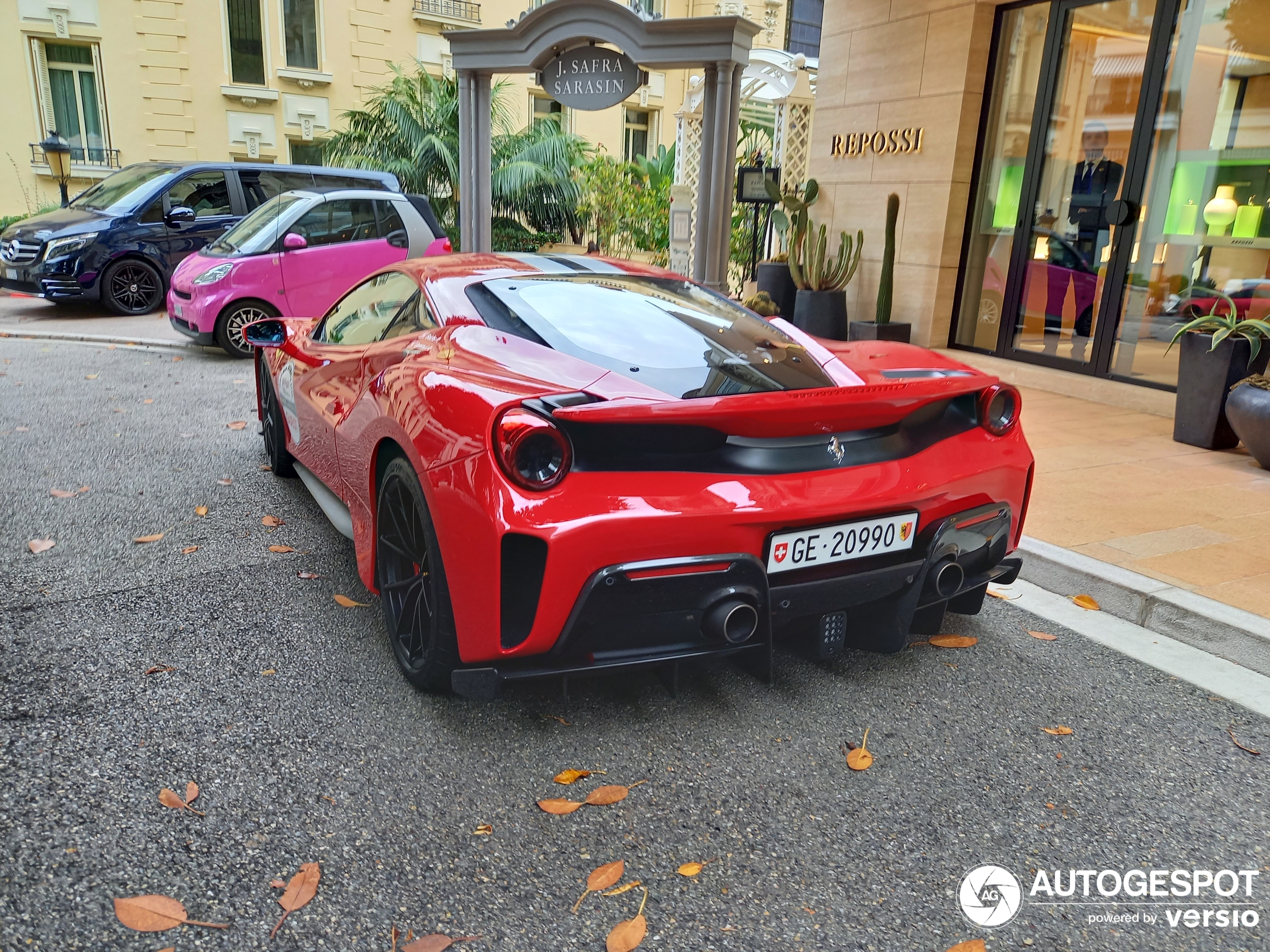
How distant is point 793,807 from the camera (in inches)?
93.8

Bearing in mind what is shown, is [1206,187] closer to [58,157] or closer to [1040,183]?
[1040,183]

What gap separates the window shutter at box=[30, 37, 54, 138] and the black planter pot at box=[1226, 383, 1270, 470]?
20.2m

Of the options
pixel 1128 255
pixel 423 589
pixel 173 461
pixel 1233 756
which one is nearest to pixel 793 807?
pixel 423 589

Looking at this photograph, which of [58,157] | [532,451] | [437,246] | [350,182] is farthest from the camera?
[58,157]

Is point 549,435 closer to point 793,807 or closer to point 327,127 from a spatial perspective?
point 793,807

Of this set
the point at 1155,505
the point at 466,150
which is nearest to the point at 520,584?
the point at 1155,505

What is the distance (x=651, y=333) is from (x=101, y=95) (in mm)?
20051

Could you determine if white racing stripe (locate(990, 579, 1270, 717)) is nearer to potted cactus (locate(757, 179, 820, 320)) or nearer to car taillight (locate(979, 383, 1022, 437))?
car taillight (locate(979, 383, 1022, 437))

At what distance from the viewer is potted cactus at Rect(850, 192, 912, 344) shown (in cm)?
944

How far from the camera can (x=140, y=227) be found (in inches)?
429

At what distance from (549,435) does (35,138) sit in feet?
66.9

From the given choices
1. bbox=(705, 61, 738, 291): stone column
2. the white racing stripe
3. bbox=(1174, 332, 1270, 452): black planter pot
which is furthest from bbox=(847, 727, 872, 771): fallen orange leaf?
bbox=(705, 61, 738, 291): stone column

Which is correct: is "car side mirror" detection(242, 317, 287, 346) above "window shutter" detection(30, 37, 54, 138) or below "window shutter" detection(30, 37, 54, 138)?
below

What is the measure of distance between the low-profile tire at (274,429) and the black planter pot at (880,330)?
6.10 metres
